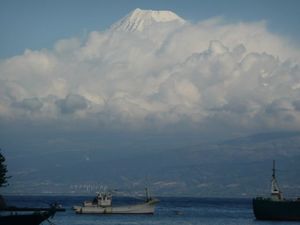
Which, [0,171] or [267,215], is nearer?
[0,171]

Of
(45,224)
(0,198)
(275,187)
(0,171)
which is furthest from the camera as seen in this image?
(275,187)

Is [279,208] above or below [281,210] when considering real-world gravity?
above

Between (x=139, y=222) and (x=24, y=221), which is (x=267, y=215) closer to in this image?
(x=139, y=222)

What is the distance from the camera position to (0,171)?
127 metres

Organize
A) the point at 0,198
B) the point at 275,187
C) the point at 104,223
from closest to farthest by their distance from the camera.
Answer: the point at 0,198 < the point at 104,223 < the point at 275,187

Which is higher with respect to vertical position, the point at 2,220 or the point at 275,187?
the point at 275,187

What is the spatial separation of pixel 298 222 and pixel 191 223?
2386cm

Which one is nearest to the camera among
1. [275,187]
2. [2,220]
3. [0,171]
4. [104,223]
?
[2,220]

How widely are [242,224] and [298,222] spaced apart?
13043mm

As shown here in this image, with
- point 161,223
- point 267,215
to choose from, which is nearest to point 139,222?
point 161,223

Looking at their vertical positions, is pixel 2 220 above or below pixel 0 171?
below

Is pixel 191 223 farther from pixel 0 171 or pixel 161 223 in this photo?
pixel 0 171

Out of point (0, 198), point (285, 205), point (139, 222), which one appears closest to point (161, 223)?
point (139, 222)

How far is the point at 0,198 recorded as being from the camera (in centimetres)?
13600
